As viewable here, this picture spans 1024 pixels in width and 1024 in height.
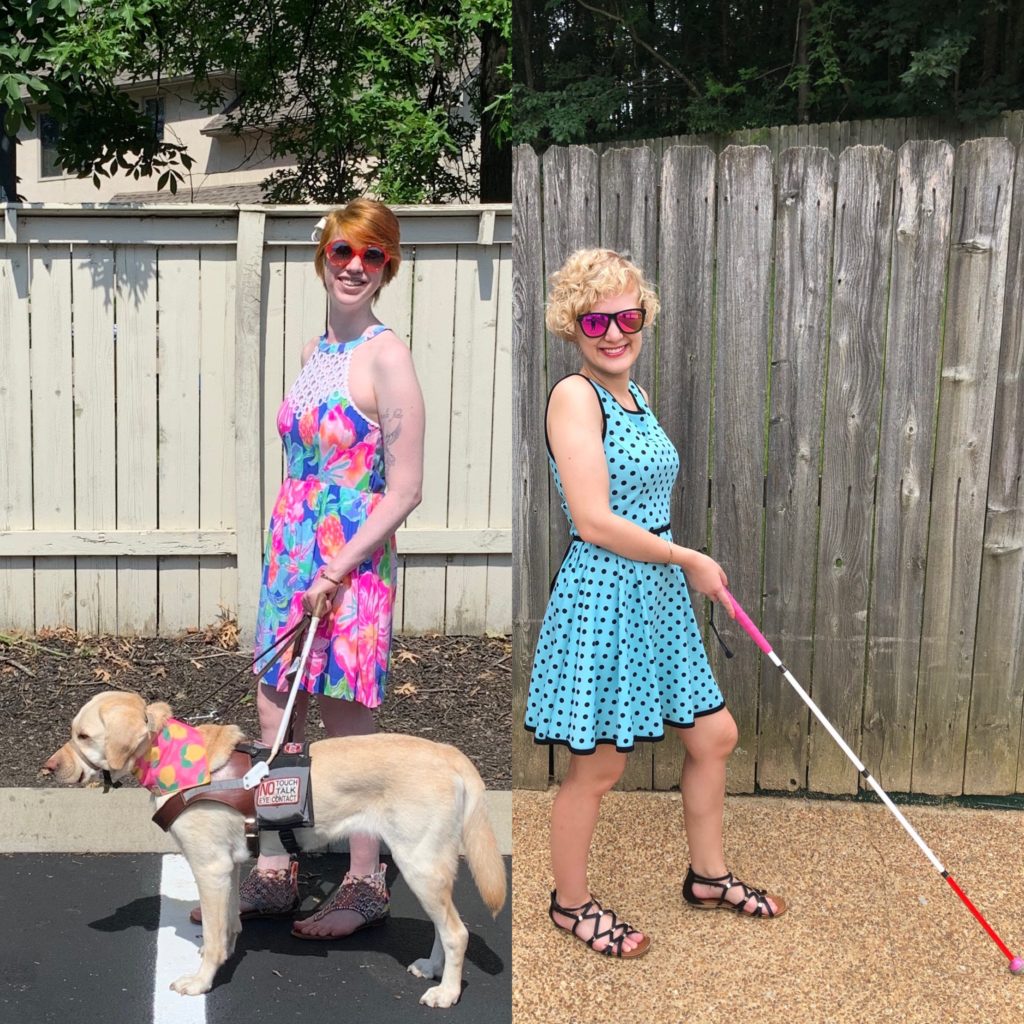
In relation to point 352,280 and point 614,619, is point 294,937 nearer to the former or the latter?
point 614,619

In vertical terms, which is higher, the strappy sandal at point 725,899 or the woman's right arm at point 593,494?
the woman's right arm at point 593,494

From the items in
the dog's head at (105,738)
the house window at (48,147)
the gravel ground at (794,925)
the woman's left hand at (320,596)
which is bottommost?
the gravel ground at (794,925)

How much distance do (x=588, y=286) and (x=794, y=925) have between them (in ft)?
4.53

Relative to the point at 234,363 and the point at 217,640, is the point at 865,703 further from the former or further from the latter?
the point at 234,363

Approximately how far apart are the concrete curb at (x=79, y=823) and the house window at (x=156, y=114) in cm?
171

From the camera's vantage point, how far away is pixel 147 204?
131 inches

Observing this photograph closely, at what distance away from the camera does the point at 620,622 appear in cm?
219

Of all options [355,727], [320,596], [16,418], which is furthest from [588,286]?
[16,418]

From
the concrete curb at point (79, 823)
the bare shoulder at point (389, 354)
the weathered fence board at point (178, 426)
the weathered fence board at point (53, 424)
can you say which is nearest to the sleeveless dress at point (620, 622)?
the bare shoulder at point (389, 354)

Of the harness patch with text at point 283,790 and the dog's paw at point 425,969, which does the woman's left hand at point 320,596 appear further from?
the dog's paw at point 425,969

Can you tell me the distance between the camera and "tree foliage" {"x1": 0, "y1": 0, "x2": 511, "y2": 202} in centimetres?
267

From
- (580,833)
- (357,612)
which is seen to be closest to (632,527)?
(357,612)

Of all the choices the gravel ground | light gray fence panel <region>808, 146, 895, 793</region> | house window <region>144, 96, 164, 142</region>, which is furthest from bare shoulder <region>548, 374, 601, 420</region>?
house window <region>144, 96, 164, 142</region>

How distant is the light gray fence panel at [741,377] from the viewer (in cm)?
250
